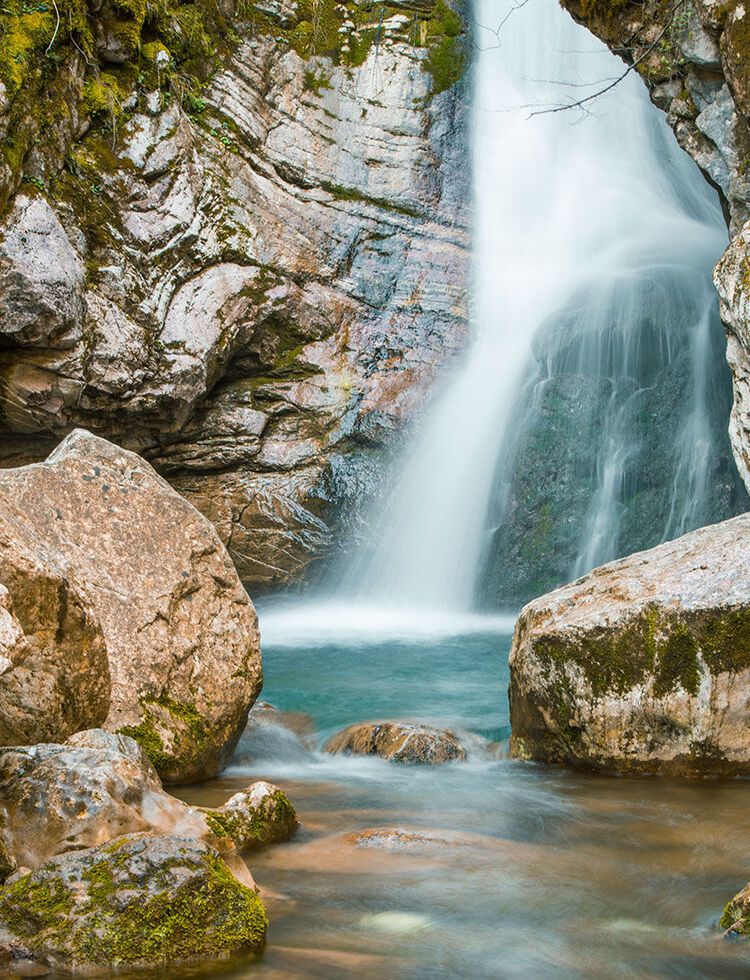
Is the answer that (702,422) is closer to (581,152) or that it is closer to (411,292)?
(411,292)

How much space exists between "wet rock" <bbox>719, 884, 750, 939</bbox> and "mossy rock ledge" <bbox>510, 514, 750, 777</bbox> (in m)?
1.91

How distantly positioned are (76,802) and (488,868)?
1.67 meters

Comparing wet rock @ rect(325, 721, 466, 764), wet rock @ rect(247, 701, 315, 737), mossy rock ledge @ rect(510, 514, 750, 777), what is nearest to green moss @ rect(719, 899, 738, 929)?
mossy rock ledge @ rect(510, 514, 750, 777)

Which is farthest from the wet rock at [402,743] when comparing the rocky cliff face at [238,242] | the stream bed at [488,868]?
the rocky cliff face at [238,242]

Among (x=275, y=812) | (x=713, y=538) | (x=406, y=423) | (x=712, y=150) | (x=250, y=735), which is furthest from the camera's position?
(x=406, y=423)

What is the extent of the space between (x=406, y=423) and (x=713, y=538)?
26.6ft

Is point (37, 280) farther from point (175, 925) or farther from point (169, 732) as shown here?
point (175, 925)

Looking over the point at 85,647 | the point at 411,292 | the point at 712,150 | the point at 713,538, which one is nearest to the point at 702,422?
the point at 712,150

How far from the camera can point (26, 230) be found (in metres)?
10.2

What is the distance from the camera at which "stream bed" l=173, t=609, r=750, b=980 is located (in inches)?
113

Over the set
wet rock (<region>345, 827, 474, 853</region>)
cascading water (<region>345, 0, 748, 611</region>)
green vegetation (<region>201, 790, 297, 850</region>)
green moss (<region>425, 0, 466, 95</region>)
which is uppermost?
green moss (<region>425, 0, 466, 95</region>)

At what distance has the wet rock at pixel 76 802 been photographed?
2992 millimetres

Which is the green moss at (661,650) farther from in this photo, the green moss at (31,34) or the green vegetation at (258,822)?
the green moss at (31,34)

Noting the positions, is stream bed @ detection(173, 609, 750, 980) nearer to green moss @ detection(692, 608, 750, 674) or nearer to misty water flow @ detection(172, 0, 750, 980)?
misty water flow @ detection(172, 0, 750, 980)
